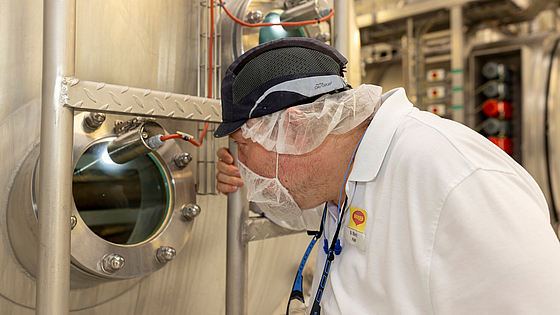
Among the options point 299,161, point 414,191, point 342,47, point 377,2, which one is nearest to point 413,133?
point 414,191

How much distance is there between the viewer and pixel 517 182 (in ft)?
2.44

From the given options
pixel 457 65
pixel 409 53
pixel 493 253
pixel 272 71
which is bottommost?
pixel 493 253

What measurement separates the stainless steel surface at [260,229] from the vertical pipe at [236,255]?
0.01 m

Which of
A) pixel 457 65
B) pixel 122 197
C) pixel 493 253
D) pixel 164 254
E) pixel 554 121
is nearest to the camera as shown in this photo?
pixel 493 253

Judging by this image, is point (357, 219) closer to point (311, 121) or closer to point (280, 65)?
point (311, 121)

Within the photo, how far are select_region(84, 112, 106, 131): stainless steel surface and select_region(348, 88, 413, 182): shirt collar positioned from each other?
23.2 inches

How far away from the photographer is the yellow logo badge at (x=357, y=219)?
2.93 ft

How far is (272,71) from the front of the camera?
90cm

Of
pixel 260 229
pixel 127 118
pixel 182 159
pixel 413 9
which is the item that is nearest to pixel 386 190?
pixel 260 229

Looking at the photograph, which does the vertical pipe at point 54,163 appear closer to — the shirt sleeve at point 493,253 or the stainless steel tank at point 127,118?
the stainless steel tank at point 127,118

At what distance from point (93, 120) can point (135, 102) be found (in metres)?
0.20

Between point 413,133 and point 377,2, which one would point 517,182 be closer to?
point 413,133

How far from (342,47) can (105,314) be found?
103 cm

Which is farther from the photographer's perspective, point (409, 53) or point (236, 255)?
point (409, 53)
